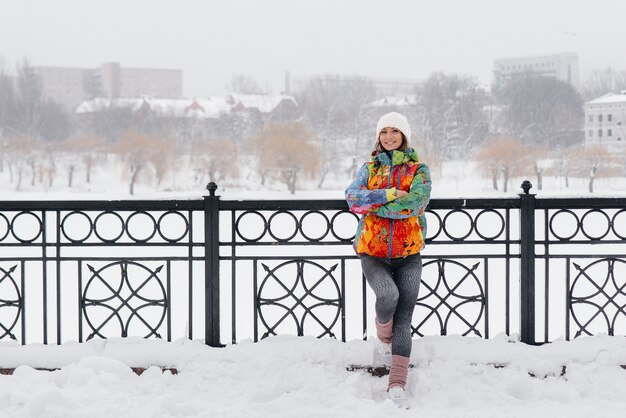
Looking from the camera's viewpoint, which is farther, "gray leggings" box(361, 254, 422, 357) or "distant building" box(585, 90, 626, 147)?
"distant building" box(585, 90, 626, 147)

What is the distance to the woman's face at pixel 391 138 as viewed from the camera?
3.90 m

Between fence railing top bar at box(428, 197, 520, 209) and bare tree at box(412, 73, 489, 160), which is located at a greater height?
bare tree at box(412, 73, 489, 160)

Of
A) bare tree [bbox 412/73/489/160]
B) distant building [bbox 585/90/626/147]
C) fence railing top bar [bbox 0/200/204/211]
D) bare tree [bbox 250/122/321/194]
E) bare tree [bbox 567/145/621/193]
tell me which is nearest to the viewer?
fence railing top bar [bbox 0/200/204/211]

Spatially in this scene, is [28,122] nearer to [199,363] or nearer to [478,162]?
[478,162]

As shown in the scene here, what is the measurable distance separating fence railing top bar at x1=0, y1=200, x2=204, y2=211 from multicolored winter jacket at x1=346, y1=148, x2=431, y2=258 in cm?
92

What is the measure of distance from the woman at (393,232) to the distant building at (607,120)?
7652 cm

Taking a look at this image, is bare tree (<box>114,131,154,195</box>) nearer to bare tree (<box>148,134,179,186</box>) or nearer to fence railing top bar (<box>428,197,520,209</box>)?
bare tree (<box>148,134,179,186</box>)

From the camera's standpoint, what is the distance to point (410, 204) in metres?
3.76

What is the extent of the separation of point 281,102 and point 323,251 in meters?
75.6

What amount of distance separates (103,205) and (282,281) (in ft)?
14.6

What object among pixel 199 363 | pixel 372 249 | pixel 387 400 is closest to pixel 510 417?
pixel 387 400

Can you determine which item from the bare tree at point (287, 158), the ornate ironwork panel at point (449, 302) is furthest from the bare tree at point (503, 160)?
the ornate ironwork panel at point (449, 302)

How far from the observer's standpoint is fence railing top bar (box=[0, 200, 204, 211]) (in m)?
4.21

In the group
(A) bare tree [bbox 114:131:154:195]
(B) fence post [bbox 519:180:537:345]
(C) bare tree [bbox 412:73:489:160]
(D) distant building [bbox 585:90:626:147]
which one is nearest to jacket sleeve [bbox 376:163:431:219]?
(B) fence post [bbox 519:180:537:345]
